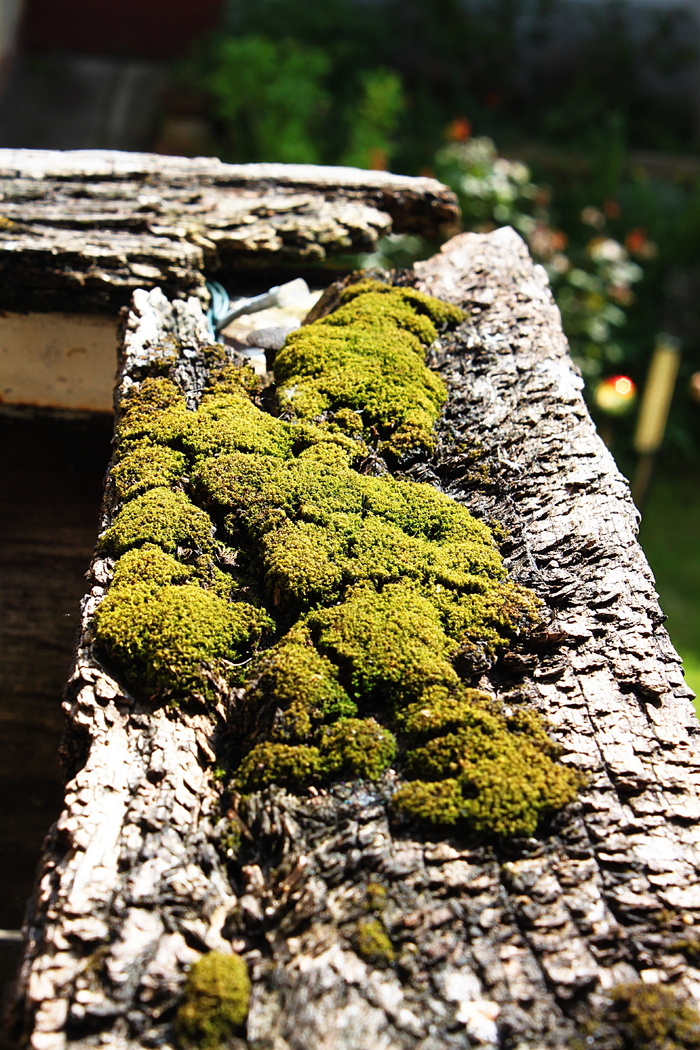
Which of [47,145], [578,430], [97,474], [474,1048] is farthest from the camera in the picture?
[47,145]

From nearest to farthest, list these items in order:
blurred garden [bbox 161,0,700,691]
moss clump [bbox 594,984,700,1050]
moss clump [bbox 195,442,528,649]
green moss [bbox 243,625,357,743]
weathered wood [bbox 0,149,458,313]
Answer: moss clump [bbox 594,984,700,1050], green moss [bbox 243,625,357,743], moss clump [bbox 195,442,528,649], weathered wood [bbox 0,149,458,313], blurred garden [bbox 161,0,700,691]

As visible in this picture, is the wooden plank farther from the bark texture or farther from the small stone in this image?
the bark texture

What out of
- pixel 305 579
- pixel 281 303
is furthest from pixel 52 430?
pixel 305 579

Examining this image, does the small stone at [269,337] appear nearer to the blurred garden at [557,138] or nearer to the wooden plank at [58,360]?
the wooden plank at [58,360]

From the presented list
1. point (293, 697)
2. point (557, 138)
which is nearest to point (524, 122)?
point (557, 138)

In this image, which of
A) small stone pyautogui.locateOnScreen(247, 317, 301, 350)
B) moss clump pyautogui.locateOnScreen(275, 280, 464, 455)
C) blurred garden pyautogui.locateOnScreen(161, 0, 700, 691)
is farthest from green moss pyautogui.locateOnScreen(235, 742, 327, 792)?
blurred garden pyautogui.locateOnScreen(161, 0, 700, 691)

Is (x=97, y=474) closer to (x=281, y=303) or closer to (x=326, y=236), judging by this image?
(x=281, y=303)

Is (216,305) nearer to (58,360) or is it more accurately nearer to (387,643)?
(58,360)
